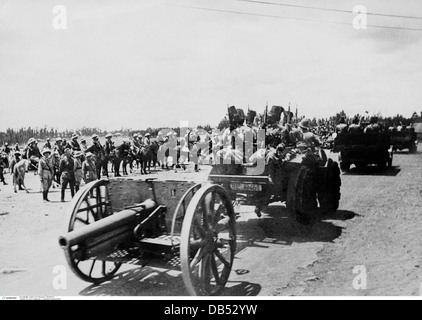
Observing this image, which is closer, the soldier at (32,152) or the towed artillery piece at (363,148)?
the towed artillery piece at (363,148)

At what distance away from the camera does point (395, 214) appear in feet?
29.1

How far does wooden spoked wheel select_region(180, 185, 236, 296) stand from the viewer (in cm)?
423

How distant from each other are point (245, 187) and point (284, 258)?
150 centimetres

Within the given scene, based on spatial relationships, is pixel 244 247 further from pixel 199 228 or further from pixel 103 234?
pixel 103 234

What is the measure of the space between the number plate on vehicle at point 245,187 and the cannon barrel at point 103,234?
258 cm

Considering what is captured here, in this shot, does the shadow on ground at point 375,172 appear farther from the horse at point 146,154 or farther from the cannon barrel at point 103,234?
the cannon barrel at point 103,234

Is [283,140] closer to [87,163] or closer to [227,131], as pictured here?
[227,131]

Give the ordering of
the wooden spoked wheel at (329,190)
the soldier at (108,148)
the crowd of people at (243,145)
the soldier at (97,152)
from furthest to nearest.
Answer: the soldier at (108,148) → the soldier at (97,152) → the wooden spoked wheel at (329,190) → the crowd of people at (243,145)

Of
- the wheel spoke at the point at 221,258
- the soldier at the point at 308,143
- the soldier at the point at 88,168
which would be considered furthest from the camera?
the soldier at the point at 88,168

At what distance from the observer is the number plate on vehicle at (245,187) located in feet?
24.2

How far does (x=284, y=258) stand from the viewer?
6426mm

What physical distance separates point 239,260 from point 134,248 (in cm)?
196

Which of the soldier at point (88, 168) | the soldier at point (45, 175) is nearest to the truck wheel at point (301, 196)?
the soldier at point (88, 168)
